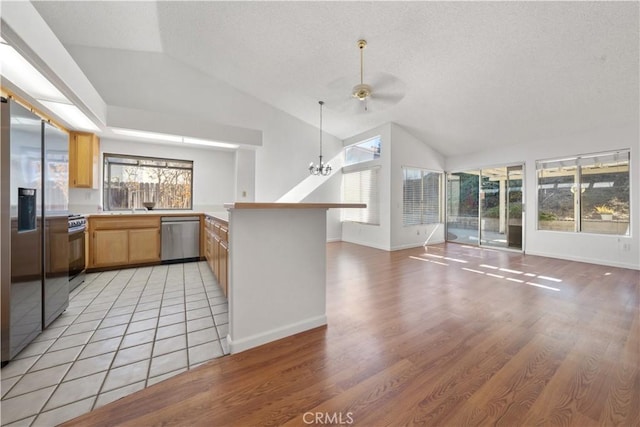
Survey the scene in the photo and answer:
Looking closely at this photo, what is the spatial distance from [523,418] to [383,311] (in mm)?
1301

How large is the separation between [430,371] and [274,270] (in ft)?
4.17

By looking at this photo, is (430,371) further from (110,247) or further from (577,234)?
(577,234)

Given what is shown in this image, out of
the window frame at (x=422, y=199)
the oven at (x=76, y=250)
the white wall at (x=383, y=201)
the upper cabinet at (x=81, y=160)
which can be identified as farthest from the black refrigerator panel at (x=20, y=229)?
the window frame at (x=422, y=199)

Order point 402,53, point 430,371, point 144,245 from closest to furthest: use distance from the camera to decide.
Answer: point 430,371
point 402,53
point 144,245

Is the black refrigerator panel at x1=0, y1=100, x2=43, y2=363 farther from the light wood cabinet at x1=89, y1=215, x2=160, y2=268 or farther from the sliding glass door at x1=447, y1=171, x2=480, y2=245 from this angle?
the sliding glass door at x1=447, y1=171, x2=480, y2=245

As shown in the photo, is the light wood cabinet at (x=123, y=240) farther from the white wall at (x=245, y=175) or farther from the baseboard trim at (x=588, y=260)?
the baseboard trim at (x=588, y=260)

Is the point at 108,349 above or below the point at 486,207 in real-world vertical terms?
below

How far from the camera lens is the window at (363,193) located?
6379 mm

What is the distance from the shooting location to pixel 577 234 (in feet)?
15.6

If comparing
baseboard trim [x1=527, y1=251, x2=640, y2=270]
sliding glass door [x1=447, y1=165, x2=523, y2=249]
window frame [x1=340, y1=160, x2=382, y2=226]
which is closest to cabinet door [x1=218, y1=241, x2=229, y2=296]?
window frame [x1=340, y1=160, x2=382, y2=226]

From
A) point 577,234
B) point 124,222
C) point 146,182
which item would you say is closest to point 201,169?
point 146,182

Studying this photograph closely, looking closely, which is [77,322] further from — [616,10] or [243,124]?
[616,10]

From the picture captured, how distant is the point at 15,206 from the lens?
5.56ft

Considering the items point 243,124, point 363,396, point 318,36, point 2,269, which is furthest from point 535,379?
point 243,124
